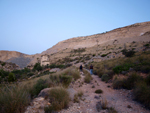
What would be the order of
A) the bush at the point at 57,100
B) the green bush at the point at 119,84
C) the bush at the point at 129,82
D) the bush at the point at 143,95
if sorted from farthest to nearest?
the green bush at the point at 119,84 → the bush at the point at 129,82 → the bush at the point at 143,95 → the bush at the point at 57,100

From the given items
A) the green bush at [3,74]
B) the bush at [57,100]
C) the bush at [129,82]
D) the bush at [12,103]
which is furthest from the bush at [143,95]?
the green bush at [3,74]

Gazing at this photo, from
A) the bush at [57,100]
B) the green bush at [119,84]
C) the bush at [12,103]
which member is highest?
the bush at [12,103]

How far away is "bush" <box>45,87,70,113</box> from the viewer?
12.7 ft

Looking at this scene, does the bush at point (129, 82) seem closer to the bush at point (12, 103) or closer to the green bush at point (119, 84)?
the green bush at point (119, 84)

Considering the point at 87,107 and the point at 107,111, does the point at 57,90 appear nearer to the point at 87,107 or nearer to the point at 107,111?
the point at 87,107

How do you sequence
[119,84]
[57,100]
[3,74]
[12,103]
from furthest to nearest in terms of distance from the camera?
1. [3,74]
2. [119,84]
3. [57,100]
4. [12,103]

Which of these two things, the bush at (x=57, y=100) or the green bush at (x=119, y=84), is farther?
the green bush at (x=119, y=84)

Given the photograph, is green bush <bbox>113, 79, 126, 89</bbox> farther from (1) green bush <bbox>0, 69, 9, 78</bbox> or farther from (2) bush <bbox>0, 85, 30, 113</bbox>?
(1) green bush <bbox>0, 69, 9, 78</bbox>

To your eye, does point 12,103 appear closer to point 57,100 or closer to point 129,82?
point 57,100

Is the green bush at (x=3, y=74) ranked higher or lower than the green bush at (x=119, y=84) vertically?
higher

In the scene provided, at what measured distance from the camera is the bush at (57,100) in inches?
152

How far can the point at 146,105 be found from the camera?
4148 millimetres

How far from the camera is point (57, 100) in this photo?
13.9 ft

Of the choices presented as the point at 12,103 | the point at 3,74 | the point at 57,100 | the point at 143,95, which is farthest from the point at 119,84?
the point at 3,74
